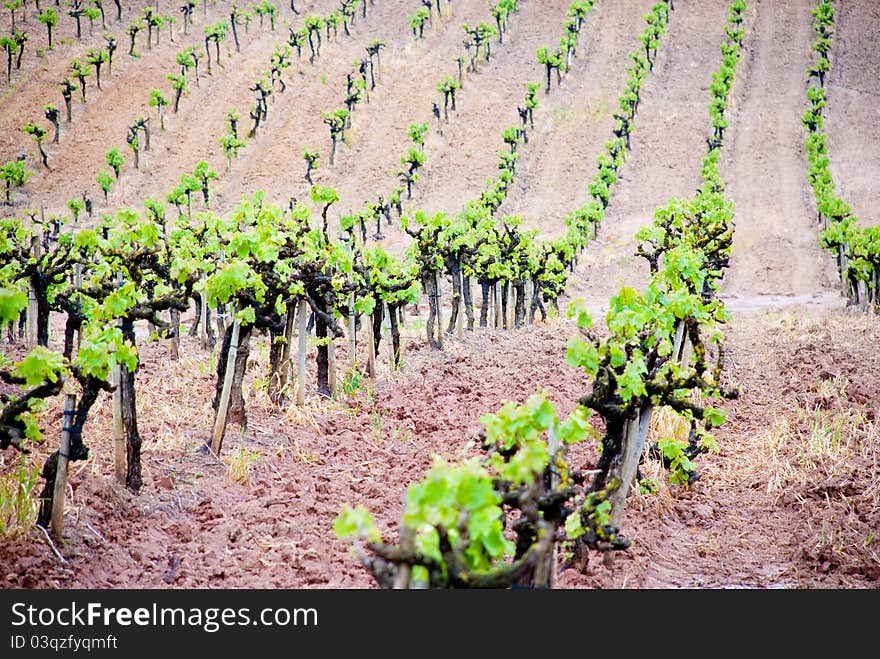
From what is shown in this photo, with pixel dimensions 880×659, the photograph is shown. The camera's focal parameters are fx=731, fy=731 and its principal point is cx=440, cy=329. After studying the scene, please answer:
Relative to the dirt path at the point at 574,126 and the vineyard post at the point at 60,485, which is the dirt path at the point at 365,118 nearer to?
the dirt path at the point at 574,126

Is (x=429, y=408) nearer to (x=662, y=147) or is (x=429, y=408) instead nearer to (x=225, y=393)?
(x=225, y=393)

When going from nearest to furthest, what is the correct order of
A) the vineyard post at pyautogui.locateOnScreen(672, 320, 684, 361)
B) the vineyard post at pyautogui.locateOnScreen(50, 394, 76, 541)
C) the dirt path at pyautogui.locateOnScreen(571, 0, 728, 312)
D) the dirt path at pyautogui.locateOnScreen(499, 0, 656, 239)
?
1. the vineyard post at pyautogui.locateOnScreen(50, 394, 76, 541)
2. the vineyard post at pyautogui.locateOnScreen(672, 320, 684, 361)
3. the dirt path at pyautogui.locateOnScreen(571, 0, 728, 312)
4. the dirt path at pyautogui.locateOnScreen(499, 0, 656, 239)

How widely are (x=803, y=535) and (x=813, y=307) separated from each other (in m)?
29.4

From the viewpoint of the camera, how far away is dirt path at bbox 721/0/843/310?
41.2m

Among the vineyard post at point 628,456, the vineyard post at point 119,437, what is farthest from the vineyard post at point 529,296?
the vineyard post at point 119,437

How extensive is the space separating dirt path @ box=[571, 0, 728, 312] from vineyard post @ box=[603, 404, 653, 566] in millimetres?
26824

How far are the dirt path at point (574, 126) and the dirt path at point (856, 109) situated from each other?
1741cm

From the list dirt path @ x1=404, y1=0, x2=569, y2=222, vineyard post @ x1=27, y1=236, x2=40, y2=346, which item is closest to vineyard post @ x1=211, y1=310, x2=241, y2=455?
vineyard post @ x1=27, y1=236, x2=40, y2=346

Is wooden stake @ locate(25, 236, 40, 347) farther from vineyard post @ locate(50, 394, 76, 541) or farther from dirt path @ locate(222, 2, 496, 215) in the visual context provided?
dirt path @ locate(222, 2, 496, 215)

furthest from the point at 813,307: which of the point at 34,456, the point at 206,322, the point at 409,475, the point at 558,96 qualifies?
the point at 558,96

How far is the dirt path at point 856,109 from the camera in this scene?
164ft

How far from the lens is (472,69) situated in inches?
2677

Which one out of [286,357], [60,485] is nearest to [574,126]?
[286,357]

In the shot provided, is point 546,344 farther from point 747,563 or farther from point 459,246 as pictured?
point 747,563
